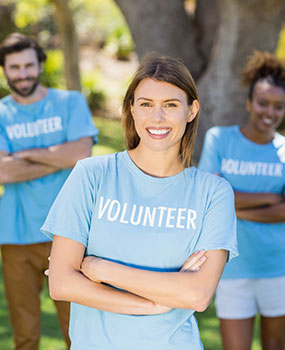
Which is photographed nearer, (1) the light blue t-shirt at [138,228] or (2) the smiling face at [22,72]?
(1) the light blue t-shirt at [138,228]

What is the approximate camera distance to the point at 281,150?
3592 millimetres

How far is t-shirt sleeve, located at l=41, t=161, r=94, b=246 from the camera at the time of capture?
2316 mm

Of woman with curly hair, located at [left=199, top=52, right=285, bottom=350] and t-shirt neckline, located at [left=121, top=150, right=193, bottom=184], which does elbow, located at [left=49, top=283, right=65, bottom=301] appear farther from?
woman with curly hair, located at [left=199, top=52, right=285, bottom=350]

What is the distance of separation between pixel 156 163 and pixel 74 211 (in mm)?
403

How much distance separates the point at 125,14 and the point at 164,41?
500 millimetres

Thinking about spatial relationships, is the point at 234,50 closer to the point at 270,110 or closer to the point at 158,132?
the point at 270,110

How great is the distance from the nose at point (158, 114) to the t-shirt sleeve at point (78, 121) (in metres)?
1.38

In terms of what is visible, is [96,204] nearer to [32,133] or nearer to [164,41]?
[32,133]

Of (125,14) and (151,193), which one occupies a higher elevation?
(125,14)

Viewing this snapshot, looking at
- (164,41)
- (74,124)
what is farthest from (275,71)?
(164,41)

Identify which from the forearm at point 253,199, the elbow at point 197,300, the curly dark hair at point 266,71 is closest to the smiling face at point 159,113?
the elbow at point 197,300

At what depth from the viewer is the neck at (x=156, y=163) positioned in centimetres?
248

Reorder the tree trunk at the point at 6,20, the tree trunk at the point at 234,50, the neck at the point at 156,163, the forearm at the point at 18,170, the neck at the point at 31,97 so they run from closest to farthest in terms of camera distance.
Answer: the neck at the point at 156,163 < the forearm at the point at 18,170 < the neck at the point at 31,97 < the tree trunk at the point at 234,50 < the tree trunk at the point at 6,20

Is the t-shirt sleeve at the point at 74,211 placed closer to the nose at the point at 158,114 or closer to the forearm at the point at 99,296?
the forearm at the point at 99,296
